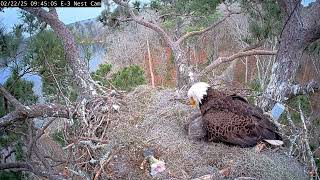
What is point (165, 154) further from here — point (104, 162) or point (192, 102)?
point (192, 102)

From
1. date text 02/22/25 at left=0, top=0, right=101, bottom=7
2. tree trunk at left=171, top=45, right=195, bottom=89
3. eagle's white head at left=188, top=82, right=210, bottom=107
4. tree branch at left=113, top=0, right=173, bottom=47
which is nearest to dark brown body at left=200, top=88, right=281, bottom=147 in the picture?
eagle's white head at left=188, top=82, right=210, bottom=107

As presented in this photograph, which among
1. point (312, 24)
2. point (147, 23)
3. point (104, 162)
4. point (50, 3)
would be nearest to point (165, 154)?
point (104, 162)

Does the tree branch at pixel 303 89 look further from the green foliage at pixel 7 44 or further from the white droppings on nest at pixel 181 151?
the green foliage at pixel 7 44

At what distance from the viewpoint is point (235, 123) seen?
3533 mm

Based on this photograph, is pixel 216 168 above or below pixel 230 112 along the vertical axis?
below

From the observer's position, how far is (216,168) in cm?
312

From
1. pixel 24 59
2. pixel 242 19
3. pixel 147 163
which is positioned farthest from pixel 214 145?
pixel 242 19

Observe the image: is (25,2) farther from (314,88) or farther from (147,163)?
(314,88)

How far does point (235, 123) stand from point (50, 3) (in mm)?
2200

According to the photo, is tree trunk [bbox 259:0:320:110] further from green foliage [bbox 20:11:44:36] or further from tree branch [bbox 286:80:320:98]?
green foliage [bbox 20:11:44:36]

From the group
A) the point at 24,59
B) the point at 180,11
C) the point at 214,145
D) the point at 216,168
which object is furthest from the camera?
the point at 180,11

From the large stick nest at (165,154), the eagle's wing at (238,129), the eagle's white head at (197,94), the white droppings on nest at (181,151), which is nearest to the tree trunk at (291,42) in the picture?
the eagle's white head at (197,94)

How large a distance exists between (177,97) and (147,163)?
123cm

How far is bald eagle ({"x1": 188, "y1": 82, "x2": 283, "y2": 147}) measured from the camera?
3443 millimetres
